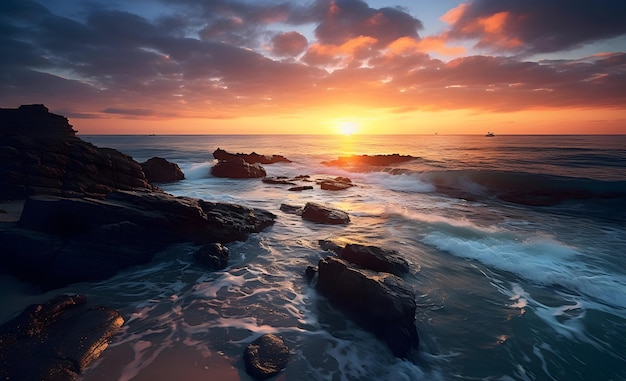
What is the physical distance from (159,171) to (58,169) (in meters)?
14.4

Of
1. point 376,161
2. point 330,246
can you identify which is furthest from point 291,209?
point 376,161

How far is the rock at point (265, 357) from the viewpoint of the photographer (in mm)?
5176

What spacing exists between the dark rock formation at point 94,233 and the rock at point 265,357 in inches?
232

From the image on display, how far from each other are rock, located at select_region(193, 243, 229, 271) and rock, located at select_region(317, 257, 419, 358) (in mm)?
3866

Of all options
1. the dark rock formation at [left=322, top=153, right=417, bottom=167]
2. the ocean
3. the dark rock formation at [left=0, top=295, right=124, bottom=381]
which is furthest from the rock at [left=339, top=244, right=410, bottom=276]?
the dark rock formation at [left=322, top=153, right=417, bottom=167]

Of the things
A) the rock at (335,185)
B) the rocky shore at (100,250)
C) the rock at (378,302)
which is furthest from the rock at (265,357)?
the rock at (335,185)

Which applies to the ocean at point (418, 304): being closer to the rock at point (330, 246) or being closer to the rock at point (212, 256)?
the rock at point (212, 256)

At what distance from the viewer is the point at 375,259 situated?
9.36m

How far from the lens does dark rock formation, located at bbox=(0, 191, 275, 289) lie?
7.93 metres

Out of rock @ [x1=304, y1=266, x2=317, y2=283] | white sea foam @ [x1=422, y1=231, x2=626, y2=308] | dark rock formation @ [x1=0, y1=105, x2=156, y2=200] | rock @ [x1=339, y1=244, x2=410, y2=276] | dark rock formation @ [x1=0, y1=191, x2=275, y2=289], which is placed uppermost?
Result: dark rock formation @ [x1=0, y1=105, x2=156, y2=200]

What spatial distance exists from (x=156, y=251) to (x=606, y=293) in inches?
605

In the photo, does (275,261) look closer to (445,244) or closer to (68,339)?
(68,339)

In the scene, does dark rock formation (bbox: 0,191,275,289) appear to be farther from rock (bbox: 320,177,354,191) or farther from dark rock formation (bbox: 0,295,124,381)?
rock (bbox: 320,177,354,191)

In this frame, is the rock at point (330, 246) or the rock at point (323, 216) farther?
the rock at point (323, 216)
